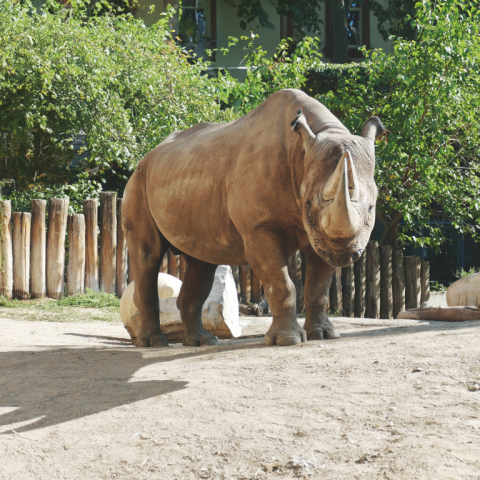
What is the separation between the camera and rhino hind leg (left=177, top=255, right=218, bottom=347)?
6.11 metres

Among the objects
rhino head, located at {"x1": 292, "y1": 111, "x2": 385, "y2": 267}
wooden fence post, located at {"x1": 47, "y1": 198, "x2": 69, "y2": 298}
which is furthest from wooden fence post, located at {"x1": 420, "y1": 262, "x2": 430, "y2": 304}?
rhino head, located at {"x1": 292, "y1": 111, "x2": 385, "y2": 267}

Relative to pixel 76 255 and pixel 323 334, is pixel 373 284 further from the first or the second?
pixel 323 334

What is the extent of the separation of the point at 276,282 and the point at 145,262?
178 cm

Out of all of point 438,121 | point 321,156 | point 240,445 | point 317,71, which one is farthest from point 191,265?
point 317,71

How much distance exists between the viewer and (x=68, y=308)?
941 cm

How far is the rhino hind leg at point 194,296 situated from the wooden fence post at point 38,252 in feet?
14.2

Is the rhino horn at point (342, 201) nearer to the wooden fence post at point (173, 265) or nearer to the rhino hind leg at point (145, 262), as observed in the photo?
the rhino hind leg at point (145, 262)

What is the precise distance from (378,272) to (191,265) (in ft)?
→ 15.6

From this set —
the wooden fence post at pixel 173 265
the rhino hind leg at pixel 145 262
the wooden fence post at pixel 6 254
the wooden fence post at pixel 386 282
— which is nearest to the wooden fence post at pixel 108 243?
the wooden fence post at pixel 173 265

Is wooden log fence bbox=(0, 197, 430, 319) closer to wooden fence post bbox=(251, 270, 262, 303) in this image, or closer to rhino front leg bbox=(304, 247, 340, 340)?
wooden fence post bbox=(251, 270, 262, 303)

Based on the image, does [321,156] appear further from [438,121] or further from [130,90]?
[130,90]

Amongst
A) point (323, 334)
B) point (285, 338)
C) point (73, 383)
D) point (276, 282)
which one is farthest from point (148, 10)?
point (73, 383)

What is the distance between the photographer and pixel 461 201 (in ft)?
35.2

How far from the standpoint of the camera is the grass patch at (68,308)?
8844 millimetres
